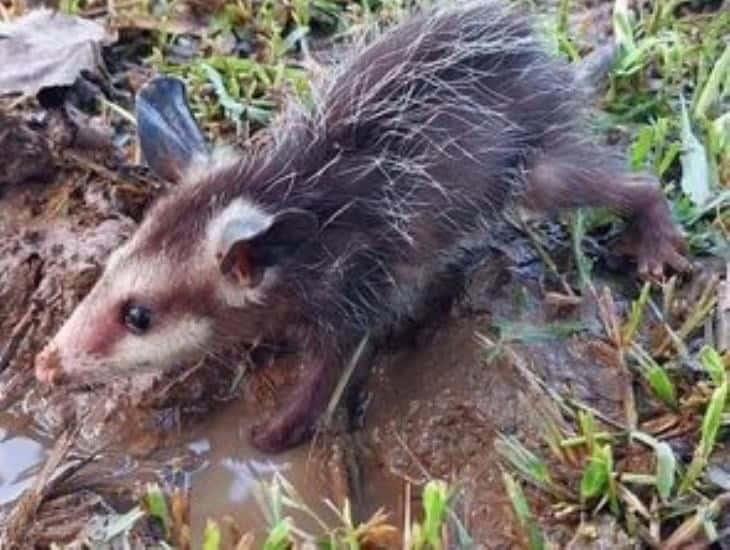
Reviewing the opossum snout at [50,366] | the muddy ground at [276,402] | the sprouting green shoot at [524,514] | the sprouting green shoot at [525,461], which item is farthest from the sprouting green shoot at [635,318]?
the opossum snout at [50,366]

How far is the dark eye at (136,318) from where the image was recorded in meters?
3.61

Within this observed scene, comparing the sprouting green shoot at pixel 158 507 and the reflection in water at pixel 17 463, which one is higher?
the sprouting green shoot at pixel 158 507

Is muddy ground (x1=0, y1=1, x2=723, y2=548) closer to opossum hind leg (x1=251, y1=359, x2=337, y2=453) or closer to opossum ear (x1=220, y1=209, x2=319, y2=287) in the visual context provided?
opossum hind leg (x1=251, y1=359, x2=337, y2=453)

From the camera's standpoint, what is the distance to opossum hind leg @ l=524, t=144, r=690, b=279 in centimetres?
387

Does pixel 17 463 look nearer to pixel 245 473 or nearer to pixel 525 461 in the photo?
pixel 245 473

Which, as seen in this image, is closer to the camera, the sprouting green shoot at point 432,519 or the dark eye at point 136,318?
the sprouting green shoot at point 432,519

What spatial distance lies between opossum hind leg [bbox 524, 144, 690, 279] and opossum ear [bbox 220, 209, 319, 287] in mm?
654

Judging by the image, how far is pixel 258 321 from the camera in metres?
3.71

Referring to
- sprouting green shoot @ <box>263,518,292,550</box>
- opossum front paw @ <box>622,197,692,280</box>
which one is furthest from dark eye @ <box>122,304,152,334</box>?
opossum front paw @ <box>622,197,692,280</box>

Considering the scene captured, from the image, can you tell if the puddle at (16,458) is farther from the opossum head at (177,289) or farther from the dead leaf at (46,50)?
the dead leaf at (46,50)

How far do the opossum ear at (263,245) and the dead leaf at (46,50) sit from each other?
1.17 metres

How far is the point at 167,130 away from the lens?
3912 mm

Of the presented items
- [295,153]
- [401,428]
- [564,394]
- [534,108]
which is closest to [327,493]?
[401,428]

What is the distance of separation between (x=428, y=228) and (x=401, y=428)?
19.5 inches
